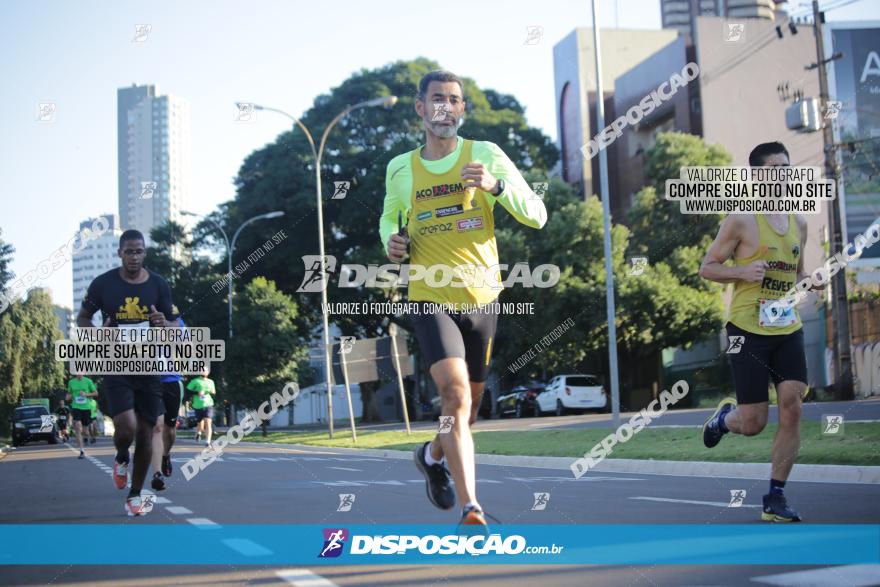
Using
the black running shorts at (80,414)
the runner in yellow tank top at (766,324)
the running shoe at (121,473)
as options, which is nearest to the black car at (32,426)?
the black running shorts at (80,414)

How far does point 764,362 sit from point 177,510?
4919mm

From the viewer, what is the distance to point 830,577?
4762 millimetres

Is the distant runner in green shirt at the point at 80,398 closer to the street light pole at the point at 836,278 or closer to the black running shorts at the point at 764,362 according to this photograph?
the street light pole at the point at 836,278

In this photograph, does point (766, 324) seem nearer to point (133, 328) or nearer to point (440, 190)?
point (440, 190)

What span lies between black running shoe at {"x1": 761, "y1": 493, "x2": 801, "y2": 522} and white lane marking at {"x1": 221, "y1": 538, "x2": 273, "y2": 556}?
308cm

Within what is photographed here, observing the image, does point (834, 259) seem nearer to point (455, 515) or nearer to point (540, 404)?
point (540, 404)

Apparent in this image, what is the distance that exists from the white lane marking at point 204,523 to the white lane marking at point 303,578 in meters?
2.31

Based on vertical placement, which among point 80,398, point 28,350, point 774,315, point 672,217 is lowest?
point 80,398

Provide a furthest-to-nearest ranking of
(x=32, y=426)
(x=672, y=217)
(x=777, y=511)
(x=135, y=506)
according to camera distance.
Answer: (x=32, y=426)
(x=672, y=217)
(x=135, y=506)
(x=777, y=511)

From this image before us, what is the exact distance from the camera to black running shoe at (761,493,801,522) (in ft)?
22.4

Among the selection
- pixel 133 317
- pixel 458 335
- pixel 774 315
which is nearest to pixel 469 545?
pixel 458 335

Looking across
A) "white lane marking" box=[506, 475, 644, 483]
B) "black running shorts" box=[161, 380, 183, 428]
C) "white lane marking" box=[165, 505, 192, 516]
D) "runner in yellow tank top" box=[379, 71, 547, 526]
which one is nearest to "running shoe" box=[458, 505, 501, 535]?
"runner in yellow tank top" box=[379, 71, 547, 526]

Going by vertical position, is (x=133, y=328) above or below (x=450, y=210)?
below

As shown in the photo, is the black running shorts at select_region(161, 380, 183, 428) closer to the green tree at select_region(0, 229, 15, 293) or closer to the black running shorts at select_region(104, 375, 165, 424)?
the black running shorts at select_region(104, 375, 165, 424)
